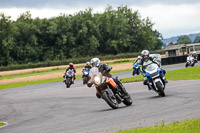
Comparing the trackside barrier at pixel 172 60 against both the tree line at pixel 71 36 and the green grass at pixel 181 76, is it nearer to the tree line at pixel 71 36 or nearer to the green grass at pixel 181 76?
the green grass at pixel 181 76

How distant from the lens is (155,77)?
41.3 ft

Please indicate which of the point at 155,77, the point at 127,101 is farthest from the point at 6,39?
the point at 127,101

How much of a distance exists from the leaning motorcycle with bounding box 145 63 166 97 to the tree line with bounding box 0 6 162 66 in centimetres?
7271

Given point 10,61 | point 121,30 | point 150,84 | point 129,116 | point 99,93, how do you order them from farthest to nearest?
1. point 121,30
2. point 10,61
3. point 150,84
4. point 99,93
5. point 129,116

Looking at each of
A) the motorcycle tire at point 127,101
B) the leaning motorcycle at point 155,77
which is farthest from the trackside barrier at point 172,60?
the motorcycle tire at point 127,101

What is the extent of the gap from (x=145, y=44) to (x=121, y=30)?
839 centimetres

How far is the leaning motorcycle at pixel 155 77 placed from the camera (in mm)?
12438

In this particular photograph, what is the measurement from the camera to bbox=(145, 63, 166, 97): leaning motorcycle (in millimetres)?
12438

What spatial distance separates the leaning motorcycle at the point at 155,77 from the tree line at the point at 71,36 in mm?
72707

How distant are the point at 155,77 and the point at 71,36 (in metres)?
82.6

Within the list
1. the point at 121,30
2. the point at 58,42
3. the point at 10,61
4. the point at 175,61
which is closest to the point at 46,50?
the point at 58,42

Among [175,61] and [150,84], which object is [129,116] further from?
[175,61]

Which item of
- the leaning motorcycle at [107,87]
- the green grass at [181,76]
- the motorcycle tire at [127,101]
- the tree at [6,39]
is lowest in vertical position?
the green grass at [181,76]

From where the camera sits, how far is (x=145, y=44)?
10469 cm
